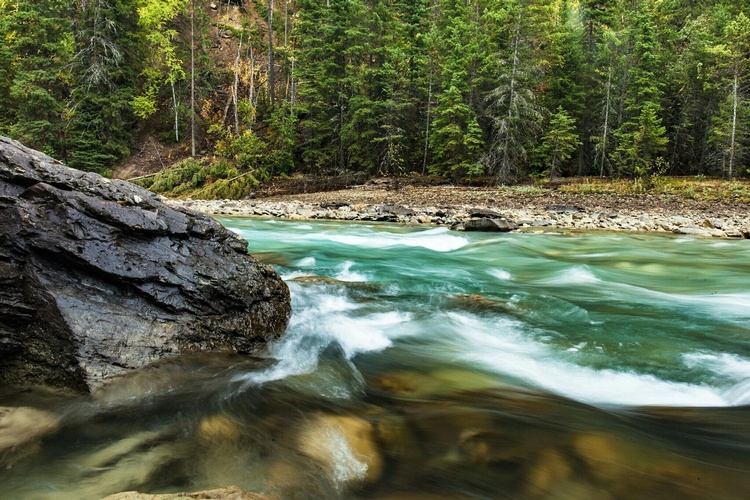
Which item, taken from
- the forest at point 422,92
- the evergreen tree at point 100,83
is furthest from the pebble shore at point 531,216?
the evergreen tree at point 100,83

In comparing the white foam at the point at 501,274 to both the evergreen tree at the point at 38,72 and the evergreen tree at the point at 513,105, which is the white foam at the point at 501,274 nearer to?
the evergreen tree at the point at 513,105

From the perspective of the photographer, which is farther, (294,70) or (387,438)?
(294,70)

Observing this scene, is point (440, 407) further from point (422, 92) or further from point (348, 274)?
point (422, 92)

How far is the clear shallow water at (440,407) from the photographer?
207 centimetres

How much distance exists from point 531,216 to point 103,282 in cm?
1456

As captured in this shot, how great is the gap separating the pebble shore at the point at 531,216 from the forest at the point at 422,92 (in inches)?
264

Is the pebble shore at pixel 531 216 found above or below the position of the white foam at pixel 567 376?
above

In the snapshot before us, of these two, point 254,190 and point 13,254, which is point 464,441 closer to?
point 13,254

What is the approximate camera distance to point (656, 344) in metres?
3.96

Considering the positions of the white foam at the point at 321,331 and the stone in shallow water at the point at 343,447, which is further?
the white foam at the point at 321,331

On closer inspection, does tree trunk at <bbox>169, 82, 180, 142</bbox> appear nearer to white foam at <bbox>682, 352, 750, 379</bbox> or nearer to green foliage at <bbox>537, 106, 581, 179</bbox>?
green foliage at <bbox>537, 106, 581, 179</bbox>

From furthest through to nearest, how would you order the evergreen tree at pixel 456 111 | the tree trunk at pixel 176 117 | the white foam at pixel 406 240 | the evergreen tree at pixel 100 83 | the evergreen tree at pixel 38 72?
the tree trunk at pixel 176 117 → the evergreen tree at pixel 100 83 → the evergreen tree at pixel 38 72 → the evergreen tree at pixel 456 111 → the white foam at pixel 406 240

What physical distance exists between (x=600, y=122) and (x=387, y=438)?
30.8 metres

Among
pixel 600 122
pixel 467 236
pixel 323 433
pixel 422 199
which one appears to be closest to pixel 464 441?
pixel 323 433
